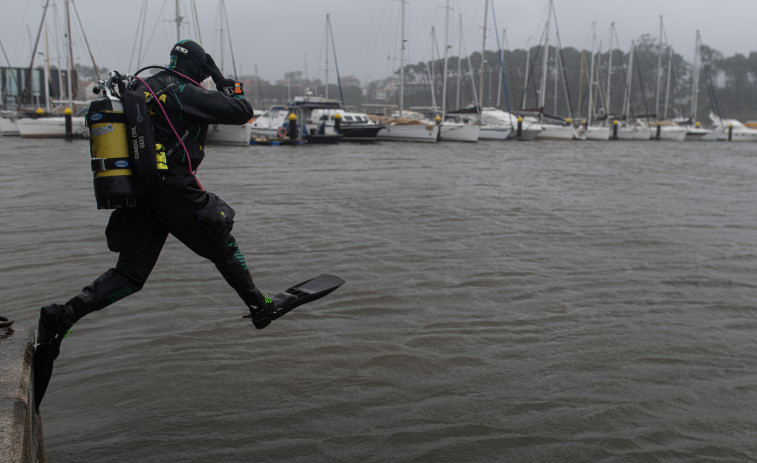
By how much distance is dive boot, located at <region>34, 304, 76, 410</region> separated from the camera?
2.98 metres

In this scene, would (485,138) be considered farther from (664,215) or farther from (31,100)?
(31,100)

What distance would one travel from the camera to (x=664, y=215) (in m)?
10.9

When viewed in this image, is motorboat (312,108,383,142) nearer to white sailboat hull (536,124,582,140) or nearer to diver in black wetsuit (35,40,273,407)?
white sailboat hull (536,124,582,140)

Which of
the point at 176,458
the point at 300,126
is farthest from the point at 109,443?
the point at 300,126

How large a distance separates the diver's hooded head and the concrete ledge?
1.50 m

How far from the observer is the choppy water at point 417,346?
3332 mm

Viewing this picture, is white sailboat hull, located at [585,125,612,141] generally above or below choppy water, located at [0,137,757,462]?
above

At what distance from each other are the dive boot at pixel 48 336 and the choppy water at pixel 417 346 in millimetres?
365

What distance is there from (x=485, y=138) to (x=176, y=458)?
4258 centimetres

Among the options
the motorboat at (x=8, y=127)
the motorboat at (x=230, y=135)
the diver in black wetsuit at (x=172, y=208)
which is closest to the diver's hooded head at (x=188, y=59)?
the diver in black wetsuit at (x=172, y=208)

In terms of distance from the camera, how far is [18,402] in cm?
243

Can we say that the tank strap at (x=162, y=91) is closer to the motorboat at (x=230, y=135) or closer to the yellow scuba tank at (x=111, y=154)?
the yellow scuba tank at (x=111, y=154)

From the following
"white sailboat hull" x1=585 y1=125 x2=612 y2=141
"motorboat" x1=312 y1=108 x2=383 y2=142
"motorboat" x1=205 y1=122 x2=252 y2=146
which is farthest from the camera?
"white sailboat hull" x1=585 y1=125 x2=612 y2=141

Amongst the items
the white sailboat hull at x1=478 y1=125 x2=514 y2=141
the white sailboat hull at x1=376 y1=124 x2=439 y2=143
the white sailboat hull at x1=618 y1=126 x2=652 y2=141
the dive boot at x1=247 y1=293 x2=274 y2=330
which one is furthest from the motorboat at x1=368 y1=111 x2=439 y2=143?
the dive boot at x1=247 y1=293 x2=274 y2=330
